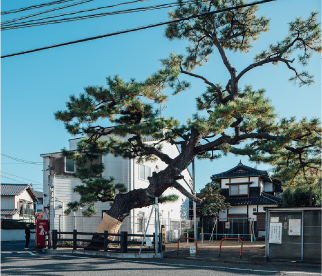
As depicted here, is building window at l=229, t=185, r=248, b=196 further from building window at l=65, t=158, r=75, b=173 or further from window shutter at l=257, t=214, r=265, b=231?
building window at l=65, t=158, r=75, b=173

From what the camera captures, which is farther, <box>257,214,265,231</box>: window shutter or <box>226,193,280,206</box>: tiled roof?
<box>226,193,280,206</box>: tiled roof

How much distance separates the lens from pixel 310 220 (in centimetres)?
1214

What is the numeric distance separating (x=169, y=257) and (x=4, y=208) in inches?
1251

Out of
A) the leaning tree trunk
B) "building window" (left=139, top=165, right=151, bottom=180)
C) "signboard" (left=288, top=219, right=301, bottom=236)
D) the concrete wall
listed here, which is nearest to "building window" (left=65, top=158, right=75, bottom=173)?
"building window" (left=139, top=165, right=151, bottom=180)

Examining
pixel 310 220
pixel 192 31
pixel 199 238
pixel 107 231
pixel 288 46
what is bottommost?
pixel 199 238

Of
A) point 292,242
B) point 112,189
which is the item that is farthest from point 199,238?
point 292,242

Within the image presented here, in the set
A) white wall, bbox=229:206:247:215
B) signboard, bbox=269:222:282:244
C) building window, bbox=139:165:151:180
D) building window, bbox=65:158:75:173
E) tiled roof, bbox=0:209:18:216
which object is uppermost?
building window, bbox=65:158:75:173

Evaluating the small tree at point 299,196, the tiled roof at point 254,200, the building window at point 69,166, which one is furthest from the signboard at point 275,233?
the tiled roof at point 254,200

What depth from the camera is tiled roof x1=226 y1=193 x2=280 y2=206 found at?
3089 cm

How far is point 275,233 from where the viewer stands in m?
12.5

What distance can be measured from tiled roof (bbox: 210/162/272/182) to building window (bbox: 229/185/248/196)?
114cm

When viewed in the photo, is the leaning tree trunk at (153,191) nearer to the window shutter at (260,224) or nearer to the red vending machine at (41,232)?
the red vending machine at (41,232)

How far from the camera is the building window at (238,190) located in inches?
1316

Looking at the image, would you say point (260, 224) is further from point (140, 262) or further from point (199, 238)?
point (140, 262)
